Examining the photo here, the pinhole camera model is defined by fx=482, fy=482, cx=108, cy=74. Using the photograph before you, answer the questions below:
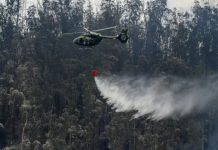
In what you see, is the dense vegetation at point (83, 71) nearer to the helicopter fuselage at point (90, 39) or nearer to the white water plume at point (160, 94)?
the white water plume at point (160, 94)

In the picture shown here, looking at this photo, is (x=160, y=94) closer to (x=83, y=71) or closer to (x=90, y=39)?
(x=83, y=71)

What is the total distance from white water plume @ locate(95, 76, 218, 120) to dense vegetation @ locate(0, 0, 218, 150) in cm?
202

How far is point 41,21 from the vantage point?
104312 mm

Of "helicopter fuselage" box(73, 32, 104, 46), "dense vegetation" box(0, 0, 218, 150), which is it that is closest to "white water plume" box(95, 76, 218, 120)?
"dense vegetation" box(0, 0, 218, 150)

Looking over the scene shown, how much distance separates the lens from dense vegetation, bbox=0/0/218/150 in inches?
3039

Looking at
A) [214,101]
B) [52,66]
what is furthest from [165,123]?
[52,66]

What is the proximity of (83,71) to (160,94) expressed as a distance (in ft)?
55.7

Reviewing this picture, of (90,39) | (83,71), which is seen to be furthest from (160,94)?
(90,39)

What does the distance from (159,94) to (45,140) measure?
19692 mm

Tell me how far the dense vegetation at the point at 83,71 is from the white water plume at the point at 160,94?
2024mm

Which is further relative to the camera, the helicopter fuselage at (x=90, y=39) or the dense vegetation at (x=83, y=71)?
the dense vegetation at (x=83, y=71)

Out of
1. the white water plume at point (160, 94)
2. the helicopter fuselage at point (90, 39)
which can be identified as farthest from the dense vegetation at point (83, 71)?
the helicopter fuselage at point (90, 39)

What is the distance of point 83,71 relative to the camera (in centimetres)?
8856

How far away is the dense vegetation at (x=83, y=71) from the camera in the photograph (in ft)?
253
